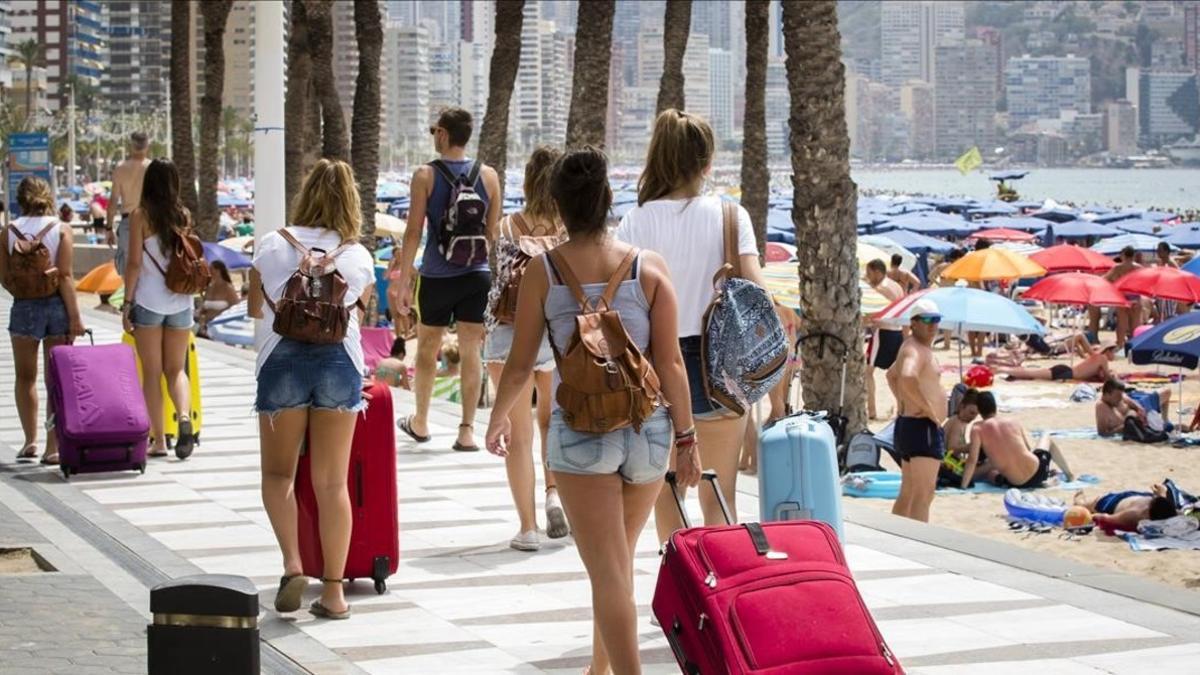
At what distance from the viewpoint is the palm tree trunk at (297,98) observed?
31.5 metres

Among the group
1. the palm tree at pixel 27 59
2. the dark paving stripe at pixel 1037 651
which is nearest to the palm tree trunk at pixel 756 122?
the dark paving stripe at pixel 1037 651

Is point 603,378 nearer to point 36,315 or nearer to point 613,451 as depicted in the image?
point 613,451

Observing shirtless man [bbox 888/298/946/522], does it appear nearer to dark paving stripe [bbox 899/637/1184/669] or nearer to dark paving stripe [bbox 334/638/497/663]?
dark paving stripe [bbox 899/637/1184/669]

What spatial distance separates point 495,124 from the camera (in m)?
24.3

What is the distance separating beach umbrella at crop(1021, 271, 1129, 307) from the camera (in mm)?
23094

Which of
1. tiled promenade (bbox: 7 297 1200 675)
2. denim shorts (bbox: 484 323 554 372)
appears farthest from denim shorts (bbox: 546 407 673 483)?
denim shorts (bbox: 484 323 554 372)

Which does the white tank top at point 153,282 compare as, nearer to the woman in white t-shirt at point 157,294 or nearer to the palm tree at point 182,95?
the woman in white t-shirt at point 157,294

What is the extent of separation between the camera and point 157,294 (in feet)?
32.3

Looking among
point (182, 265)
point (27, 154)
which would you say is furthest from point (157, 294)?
point (27, 154)

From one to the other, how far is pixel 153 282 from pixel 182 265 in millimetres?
186

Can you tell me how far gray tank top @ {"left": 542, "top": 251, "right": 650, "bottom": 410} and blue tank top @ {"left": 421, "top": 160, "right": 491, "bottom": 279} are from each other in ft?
15.0

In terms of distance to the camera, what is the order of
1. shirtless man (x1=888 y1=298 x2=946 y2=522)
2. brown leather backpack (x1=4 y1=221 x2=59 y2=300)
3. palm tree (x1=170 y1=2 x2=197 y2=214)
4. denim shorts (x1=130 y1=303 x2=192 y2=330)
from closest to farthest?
1. denim shorts (x1=130 y1=303 x2=192 y2=330)
2. brown leather backpack (x1=4 y1=221 x2=59 y2=300)
3. shirtless man (x1=888 y1=298 x2=946 y2=522)
4. palm tree (x1=170 y1=2 x2=197 y2=214)

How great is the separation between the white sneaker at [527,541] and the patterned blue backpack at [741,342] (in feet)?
7.08

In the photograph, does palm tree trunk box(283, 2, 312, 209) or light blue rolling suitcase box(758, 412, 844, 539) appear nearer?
light blue rolling suitcase box(758, 412, 844, 539)
